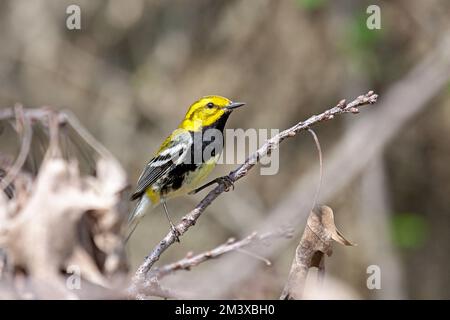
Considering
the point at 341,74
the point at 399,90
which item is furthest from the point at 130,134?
the point at 399,90

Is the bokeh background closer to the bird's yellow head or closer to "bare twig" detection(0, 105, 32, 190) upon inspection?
the bird's yellow head

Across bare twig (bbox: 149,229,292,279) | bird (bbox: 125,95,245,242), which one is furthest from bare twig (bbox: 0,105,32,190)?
bird (bbox: 125,95,245,242)

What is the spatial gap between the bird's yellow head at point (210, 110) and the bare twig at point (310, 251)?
1.77 meters

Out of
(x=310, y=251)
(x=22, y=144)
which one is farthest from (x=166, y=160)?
(x=310, y=251)

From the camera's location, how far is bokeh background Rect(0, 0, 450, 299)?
25.2 ft

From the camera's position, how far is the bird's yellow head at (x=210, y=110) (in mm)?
4555

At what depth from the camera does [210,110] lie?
4.57m

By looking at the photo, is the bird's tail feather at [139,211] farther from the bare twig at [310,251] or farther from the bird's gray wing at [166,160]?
the bare twig at [310,251]

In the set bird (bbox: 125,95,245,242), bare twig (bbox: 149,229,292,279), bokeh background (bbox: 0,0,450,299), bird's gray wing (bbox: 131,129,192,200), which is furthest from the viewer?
bokeh background (bbox: 0,0,450,299)

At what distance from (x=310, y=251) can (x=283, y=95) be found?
19.8 ft

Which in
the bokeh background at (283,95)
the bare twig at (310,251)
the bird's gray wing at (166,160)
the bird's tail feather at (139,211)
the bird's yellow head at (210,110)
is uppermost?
the bokeh background at (283,95)

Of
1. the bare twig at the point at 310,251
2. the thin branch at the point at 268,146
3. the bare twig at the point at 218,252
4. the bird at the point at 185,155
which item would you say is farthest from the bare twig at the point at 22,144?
the bird at the point at 185,155

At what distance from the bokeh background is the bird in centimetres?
232

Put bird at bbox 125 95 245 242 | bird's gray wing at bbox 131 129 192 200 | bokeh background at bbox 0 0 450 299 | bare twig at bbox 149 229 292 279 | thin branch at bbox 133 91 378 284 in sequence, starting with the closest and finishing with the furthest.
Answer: thin branch at bbox 133 91 378 284 < bare twig at bbox 149 229 292 279 < bird at bbox 125 95 245 242 < bird's gray wing at bbox 131 129 192 200 < bokeh background at bbox 0 0 450 299
